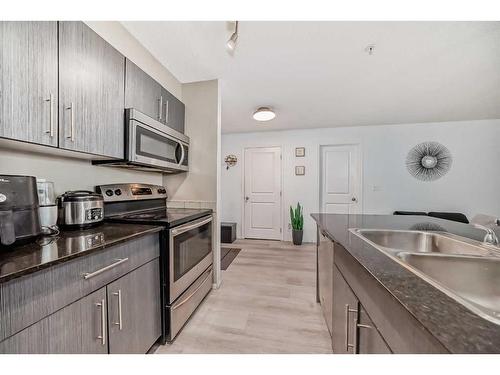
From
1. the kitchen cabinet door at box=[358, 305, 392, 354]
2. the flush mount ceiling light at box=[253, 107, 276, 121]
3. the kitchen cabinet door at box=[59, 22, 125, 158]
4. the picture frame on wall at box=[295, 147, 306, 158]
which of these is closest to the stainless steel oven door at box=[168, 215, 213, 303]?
the kitchen cabinet door at box=[59, 22, 125, 158]

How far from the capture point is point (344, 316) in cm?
97

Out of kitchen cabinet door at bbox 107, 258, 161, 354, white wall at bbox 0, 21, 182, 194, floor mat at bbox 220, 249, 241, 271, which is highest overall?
white wall at bbox 0, 21, 182, 194

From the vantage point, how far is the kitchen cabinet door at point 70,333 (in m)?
0.66

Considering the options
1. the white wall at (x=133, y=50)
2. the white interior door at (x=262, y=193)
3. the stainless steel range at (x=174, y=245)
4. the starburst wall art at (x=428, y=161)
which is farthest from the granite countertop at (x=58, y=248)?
the starburst wall art at (x=428, y=161)

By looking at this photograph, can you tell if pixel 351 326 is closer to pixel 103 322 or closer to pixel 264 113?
pixel 103 322

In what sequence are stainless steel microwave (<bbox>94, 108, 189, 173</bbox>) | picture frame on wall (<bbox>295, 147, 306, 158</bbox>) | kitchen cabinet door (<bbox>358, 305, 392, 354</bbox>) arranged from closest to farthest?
kitchen cabinet door (<bbox>358, 305, 392, 354</bbox>)
stainless steel microwave (<bbox>94, 108, 189, 173</bbox>)
picture frame on wall (<bbox>295, 147, 306, 158</bbox>)

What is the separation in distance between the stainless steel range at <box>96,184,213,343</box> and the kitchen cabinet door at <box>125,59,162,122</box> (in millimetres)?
655

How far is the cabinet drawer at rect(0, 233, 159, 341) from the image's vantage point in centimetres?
63

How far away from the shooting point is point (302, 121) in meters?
3.67

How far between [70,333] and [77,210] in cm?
65

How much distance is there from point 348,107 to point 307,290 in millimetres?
2548

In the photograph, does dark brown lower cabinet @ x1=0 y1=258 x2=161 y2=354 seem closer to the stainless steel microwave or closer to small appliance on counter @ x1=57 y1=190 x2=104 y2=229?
small appliance on counter @ x1=57 y1=190 x2=104 y2=229

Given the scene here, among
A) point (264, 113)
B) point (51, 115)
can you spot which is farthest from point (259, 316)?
point (264, 113)
